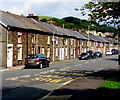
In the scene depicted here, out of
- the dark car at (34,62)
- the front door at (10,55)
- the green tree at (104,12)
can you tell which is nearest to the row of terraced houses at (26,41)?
the front door at (10,55)

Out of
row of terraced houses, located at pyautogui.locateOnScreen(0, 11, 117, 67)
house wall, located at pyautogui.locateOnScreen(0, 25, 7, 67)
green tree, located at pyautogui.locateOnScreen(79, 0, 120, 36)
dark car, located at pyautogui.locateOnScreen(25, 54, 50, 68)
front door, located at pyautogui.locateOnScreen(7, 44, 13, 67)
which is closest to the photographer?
green tree, located at pyautogui.locateOnScreen(79, 0, 120, 36)

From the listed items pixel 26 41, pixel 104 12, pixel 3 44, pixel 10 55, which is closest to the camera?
pixel 104 12

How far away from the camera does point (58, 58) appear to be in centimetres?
4516

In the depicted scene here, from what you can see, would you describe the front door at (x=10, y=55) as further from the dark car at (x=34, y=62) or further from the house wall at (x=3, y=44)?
the dark car at (x=34, y=62)

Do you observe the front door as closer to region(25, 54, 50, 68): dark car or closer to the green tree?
region(25, 54, 50, 68): dark car

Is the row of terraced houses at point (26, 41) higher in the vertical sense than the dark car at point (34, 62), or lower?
higher

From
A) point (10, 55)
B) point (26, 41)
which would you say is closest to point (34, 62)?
point (10, 55)

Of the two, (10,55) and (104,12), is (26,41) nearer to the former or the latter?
(10,55)

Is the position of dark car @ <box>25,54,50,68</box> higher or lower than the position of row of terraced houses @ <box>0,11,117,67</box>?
lower

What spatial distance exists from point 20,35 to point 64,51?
17785 mm

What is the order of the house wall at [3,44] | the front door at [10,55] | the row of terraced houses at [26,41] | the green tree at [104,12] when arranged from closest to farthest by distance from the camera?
1. the green tree at [104,12]
2. the house wall at [3,44]
3. the row of terraced houses at [26,41]
4. the front door at [10,55]

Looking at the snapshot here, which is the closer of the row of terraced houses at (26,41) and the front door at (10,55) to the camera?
the row of terraced houses at (26,41)

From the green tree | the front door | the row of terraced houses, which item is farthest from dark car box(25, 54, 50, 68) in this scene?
the green tree

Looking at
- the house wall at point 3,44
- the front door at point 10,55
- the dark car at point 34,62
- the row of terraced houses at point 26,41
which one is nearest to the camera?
the dark car at point 34,62
